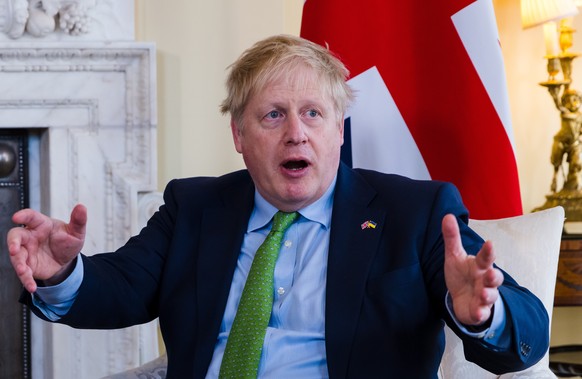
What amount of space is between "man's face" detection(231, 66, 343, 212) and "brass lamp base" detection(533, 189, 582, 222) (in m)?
1.60

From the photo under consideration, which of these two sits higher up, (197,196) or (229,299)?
(197,196)

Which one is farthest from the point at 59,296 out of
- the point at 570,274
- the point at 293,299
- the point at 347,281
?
the point at 570,274

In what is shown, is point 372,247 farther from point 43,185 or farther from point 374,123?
point 43,185

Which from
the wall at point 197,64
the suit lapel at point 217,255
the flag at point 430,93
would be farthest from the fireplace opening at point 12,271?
the suit lapel at point 217,255

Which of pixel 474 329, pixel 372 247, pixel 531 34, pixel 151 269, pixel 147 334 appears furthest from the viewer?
pixel 531 34

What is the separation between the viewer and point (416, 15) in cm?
250

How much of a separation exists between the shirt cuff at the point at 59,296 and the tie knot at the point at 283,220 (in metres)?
0.40

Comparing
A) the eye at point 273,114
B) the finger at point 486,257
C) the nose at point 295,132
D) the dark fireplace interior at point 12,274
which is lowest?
the dark fireplace interior at point 12,274

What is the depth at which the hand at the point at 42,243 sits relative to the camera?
4.76 ft

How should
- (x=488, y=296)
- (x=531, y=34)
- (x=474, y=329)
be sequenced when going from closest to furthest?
1. (x=488, y=296)
2. (x=474, y=329)
3. (x=531, y=34)

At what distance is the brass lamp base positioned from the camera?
3.13 metres

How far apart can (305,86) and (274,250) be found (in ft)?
1.12

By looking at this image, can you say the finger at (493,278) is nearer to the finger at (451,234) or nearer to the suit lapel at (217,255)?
the finger at (451,234)

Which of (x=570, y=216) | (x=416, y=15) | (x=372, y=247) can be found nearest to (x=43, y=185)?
(x=416, y=15)
